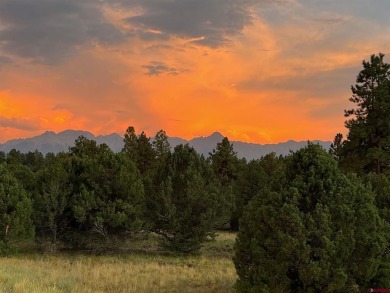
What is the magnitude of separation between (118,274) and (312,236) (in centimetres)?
1199

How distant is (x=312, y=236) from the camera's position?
1248 cm

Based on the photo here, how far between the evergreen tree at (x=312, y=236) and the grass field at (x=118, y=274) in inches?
207

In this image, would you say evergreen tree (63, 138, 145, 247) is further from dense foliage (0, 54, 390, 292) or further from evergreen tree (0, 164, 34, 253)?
evergreen tree (0, 164, 34, 253)

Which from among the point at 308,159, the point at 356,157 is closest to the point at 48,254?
the point at 308,159


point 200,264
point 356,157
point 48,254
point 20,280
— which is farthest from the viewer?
point 356,157

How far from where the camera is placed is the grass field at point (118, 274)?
16562mm

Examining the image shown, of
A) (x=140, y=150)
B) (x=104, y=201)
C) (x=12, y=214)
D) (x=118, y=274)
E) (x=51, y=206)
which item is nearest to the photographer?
(x=118, y=274)

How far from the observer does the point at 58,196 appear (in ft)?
100

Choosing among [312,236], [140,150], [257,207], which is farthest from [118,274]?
[140,150]

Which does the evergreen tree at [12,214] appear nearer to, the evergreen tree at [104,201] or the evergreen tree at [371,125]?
the evergreen tree at [104,201]

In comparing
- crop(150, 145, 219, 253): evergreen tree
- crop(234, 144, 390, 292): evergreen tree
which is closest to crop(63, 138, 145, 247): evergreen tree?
crop(150, 145, 219, 253): evergreen tree

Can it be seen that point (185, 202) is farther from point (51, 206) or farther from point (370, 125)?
point (370, 125)

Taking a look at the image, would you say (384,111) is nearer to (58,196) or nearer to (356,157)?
(356,157)

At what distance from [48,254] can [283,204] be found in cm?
2185
